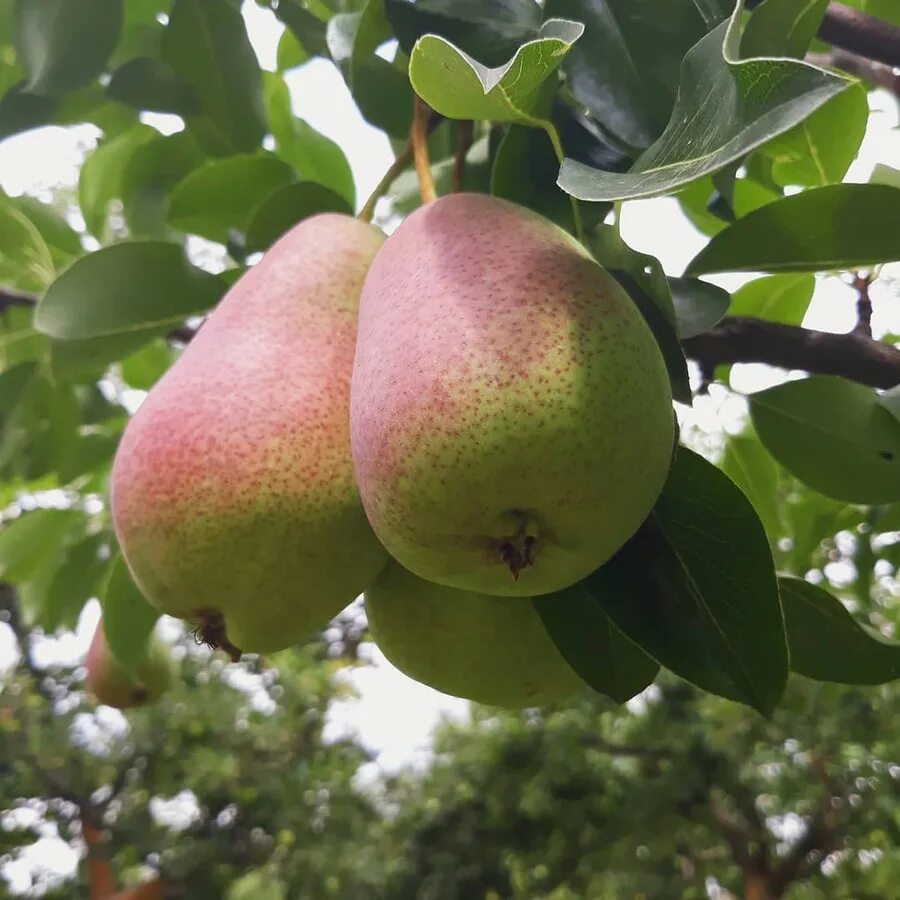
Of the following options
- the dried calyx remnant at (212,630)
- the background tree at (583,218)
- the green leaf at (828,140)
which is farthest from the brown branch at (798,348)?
the dried calyx remnant at (212,630)

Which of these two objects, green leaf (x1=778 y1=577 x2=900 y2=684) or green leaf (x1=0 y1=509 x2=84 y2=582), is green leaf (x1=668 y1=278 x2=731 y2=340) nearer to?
green leaf (x1=778 y1=577 x2=900 y2=684)

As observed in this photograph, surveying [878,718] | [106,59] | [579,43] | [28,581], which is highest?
[579,43]

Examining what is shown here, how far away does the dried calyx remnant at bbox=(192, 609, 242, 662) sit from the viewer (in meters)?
0.46

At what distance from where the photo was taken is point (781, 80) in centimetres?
31

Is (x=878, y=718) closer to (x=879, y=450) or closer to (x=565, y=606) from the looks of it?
(x=879, y=450)

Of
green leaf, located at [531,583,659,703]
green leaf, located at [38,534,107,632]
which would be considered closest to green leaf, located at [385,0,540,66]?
green leaf, located at [531,583,659,703]

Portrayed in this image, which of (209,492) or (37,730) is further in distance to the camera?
(37,730)

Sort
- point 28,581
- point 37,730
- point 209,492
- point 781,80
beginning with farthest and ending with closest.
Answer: point 37,730 → point 28,581 → point 209,492 → point 781,80

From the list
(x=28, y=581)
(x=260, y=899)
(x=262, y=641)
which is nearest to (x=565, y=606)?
(x=262, y=641)

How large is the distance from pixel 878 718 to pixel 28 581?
2.20 metres

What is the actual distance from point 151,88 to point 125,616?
44 cm

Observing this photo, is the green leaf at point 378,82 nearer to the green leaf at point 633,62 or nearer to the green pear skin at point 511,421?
the green leaf at point 633,62

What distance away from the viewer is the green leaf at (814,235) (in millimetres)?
513

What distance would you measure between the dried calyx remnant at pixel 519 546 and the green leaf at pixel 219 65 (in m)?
0.52
